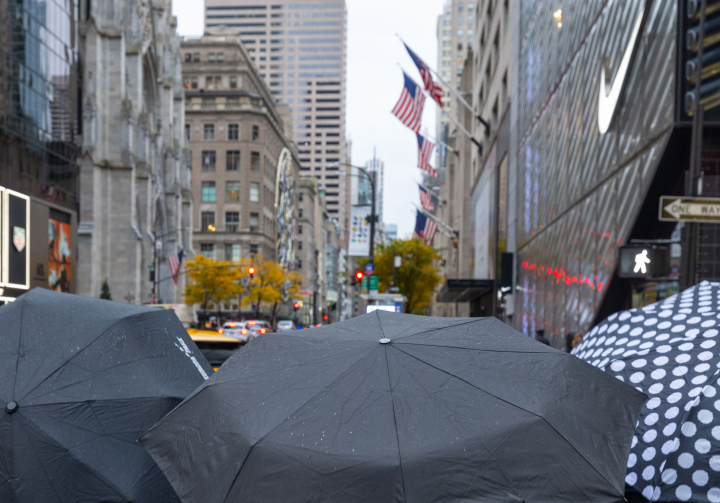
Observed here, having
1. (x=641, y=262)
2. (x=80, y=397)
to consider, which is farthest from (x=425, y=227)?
(x=80, y=397)

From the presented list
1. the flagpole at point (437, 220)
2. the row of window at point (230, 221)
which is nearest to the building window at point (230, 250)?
the row of window at point (230, 221)

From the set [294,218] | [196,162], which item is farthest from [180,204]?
[294,218]

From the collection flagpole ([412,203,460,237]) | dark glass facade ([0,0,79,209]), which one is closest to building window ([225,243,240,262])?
flagpole ([412,203,460,237])

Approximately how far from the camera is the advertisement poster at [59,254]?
45.0m

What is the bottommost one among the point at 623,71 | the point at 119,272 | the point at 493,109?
the point at 119,272

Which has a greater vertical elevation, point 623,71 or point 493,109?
point 493,109

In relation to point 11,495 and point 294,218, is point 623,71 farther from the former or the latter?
point 294,218

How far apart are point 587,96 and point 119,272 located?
4429 cm

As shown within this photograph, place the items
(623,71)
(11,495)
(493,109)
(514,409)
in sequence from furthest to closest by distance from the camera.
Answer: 1. (493,109)
2. (623,71)
3. (11,495)
4. (514,409)

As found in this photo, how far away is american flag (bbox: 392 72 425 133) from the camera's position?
116 ft

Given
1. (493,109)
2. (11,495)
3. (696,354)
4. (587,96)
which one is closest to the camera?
(11,495)

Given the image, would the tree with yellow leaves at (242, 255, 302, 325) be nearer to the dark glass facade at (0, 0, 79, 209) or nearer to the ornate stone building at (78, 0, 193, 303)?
the ornate stone building at (78, 0, 193, 303)

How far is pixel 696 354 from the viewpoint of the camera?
520 cm

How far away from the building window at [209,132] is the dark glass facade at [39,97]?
61272 millimetres
